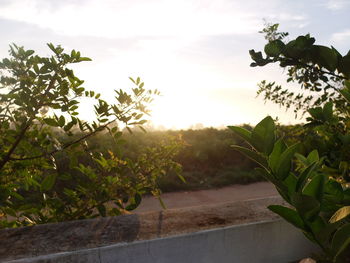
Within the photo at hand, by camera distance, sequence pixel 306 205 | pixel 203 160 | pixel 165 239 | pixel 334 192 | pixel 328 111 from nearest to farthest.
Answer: pixel 306 205 < pixel 334 192 < pixel 165 239 < pixel 328 111 < pixel 203 160

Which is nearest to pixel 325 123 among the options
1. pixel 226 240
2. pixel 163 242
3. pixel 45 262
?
pixel 226 240

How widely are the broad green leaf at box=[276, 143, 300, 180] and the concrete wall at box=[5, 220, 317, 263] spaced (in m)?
0.72

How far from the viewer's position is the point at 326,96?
7.52ft

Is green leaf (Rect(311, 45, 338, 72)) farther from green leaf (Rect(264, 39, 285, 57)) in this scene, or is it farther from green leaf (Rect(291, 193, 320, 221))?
green leaf (Rect(291, 193, 320, 221))

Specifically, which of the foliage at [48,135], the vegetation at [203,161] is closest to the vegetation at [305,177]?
the foliage at [48,135]

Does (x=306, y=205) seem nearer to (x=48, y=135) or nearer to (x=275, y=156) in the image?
(x=275, y=156)

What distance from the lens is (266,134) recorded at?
0.78 m

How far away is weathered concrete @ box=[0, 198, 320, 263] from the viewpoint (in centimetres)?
131

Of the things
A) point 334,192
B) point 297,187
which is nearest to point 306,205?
point 297,187

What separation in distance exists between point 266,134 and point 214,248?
32.7 inches

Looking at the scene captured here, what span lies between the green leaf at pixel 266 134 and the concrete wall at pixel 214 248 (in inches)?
29.2

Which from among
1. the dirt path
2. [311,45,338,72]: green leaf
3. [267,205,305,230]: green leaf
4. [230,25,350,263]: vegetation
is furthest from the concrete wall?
the dirt path

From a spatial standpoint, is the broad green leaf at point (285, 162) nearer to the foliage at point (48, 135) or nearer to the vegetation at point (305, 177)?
the vegetation at point (305, 177)

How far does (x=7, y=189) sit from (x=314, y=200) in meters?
1.61
